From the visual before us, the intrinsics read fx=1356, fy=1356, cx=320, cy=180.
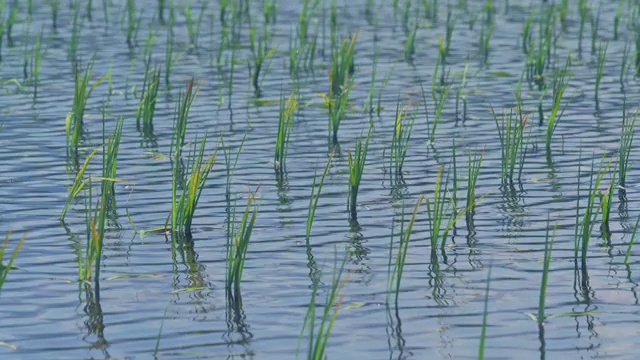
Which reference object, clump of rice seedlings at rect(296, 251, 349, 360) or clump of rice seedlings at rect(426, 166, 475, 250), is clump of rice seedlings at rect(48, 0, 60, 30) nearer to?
clump of rice seedlings at rect(426, 166, 475, 250)

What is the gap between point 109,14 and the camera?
59.3ft

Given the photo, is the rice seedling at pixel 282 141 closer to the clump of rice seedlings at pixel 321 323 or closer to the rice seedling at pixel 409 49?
the clump of rice seedlings at pixel 321 323

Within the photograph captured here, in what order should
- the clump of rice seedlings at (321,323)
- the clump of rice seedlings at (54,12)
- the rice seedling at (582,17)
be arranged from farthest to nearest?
the clump of rice seedlings at (54,12) < the rice seedling at (582,17) < the clump of rice seedlings at (321,323)

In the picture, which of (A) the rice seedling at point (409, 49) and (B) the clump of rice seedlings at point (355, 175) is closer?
(B) the clump of rice seedlings at point (355, 175)

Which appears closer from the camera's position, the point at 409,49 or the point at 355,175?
the point at 355,175

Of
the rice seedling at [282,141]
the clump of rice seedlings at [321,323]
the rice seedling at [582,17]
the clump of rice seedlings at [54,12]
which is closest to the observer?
the clump of rice seedlings at [321,323]

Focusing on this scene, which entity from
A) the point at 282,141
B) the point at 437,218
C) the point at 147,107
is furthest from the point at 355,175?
the point at 147,107

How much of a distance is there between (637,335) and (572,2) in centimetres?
1369

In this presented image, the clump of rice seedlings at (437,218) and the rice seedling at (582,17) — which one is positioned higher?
the clump of rice seedlings at (437,218)

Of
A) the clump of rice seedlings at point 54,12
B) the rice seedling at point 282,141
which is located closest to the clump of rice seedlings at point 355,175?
the rice seedling at point 282,141

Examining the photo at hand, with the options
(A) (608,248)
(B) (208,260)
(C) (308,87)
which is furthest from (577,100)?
(B) (208,260)

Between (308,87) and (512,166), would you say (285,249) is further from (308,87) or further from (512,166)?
(308,87)

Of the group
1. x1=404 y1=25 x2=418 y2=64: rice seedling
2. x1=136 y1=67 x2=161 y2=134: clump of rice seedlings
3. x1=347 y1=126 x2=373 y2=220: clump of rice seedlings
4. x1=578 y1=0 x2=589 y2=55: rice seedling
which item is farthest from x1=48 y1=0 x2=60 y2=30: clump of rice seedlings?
x1=347 y1=126 x2=373 y2=220: clump of rice seedlings

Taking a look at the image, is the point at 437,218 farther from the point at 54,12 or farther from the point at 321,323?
the point at 54,12
